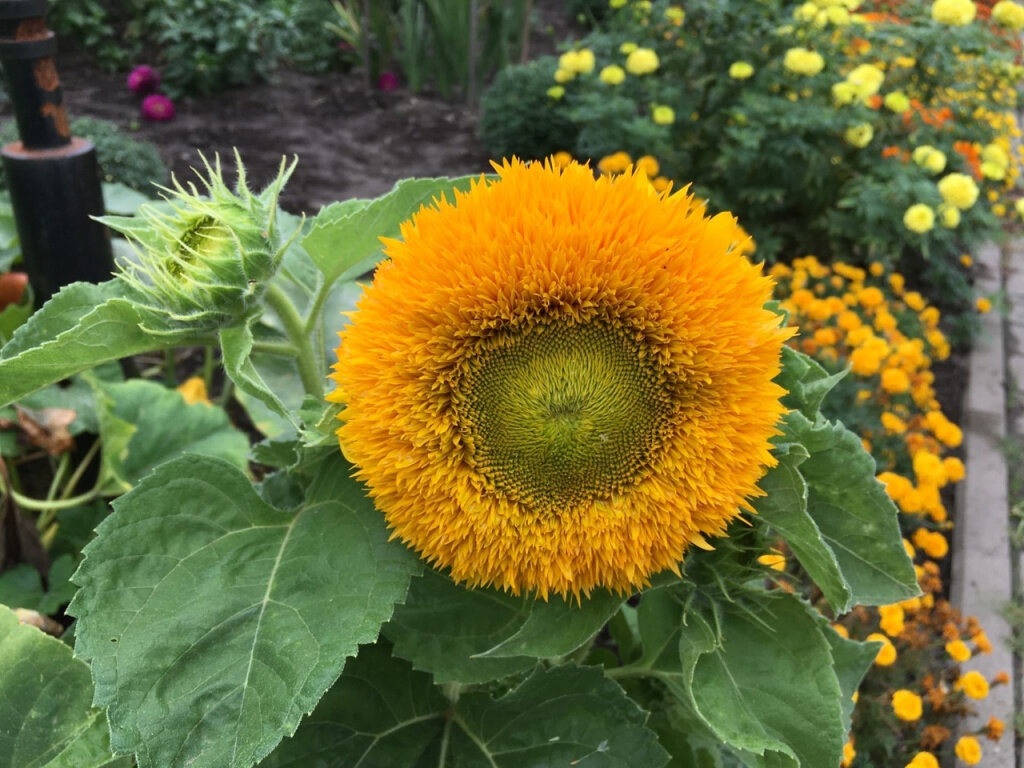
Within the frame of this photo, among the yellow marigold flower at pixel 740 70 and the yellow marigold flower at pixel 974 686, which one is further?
the yellow marigold flower at pixel 740 70

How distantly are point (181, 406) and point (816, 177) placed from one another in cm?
268

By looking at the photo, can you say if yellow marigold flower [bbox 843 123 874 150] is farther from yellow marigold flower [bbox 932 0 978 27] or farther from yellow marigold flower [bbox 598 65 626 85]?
yellow marigold flower [bbox 598 65 626 85]

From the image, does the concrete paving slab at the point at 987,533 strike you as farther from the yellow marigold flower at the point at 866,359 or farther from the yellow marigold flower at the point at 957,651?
the yellow marigold flower at the point at 866,359


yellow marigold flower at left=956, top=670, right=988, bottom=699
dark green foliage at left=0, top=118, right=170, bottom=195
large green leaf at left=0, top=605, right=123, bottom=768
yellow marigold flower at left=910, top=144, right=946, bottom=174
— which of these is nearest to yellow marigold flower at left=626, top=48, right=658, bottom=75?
yellow marigold flower at left=910, top=144, right=946, bottom=174

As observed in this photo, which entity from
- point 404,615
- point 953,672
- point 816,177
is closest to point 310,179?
point 816,177

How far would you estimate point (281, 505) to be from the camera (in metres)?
0.98

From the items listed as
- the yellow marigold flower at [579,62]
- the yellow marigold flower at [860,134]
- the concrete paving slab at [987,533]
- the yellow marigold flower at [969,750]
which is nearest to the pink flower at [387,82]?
the yellow marigold flower at [579,62]

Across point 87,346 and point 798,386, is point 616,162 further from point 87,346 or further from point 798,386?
point 87,346

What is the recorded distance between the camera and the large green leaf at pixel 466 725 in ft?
2.85

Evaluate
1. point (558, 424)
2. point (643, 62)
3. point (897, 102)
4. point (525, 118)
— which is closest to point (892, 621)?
point (558, 424)

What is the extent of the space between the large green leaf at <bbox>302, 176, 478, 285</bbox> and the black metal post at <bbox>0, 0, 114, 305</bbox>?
0.79 meters

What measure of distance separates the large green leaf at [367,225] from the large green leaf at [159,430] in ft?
3.63

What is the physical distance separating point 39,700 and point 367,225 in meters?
0.58

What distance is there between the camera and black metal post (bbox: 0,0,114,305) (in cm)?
145
